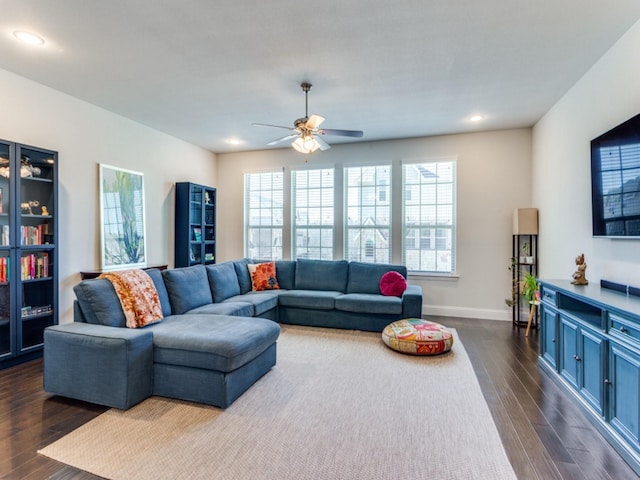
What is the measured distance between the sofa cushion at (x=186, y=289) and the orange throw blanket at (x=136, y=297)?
36cm

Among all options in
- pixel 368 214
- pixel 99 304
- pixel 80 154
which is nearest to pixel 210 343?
pixel 99 304

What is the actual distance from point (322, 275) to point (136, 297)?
277 cm

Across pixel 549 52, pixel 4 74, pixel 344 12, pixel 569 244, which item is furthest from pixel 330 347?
pixel 4 74

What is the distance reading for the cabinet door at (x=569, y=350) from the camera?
104 inches

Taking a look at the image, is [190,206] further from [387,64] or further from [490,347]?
[490,347]

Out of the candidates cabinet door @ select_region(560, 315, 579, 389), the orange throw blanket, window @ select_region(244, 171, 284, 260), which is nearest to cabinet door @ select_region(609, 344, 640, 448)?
cabinet door @ select_region(560, 315, 579, 389)

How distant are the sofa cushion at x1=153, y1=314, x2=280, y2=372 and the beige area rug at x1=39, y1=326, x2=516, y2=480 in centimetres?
32

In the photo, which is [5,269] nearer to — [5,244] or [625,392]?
[5,244]

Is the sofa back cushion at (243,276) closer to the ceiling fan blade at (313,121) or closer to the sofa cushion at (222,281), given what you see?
the sofa cushion at (222,281)

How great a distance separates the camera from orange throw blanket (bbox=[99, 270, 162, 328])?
293 cm

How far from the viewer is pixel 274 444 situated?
2051 mm

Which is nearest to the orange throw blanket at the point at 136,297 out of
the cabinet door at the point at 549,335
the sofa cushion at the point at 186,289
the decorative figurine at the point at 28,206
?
the sofa cushion at the point at 186,289

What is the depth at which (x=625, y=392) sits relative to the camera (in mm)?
1996

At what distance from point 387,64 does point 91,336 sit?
11.1 ft
